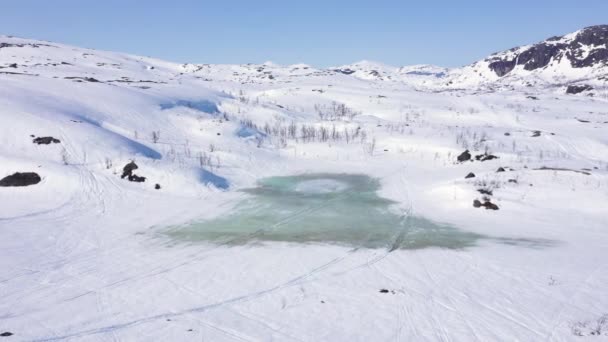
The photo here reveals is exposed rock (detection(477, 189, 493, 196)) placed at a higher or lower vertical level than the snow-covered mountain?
lower

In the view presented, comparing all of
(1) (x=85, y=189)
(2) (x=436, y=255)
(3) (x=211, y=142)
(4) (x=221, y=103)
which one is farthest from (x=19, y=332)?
(4) (x=221, y=103)

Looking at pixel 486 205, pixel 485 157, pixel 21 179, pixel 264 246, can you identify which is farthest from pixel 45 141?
pixel 485 157

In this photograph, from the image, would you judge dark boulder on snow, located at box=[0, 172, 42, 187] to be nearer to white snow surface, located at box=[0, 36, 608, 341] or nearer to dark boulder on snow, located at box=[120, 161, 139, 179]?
white snow surface, located at box=[0, 36, 608, 341]

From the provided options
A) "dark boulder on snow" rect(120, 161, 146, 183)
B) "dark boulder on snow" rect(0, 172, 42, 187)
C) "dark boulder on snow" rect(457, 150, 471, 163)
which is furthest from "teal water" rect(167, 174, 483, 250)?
"dark boulder on snow" rect(457, 150, 471, 163)

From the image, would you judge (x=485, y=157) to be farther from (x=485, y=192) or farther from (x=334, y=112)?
(x=334, y=112)

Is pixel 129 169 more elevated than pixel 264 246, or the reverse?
pixel 129 169

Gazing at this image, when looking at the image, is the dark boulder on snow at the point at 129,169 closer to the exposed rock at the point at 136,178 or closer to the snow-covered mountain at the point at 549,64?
the exposed rock at the point at 136,178
